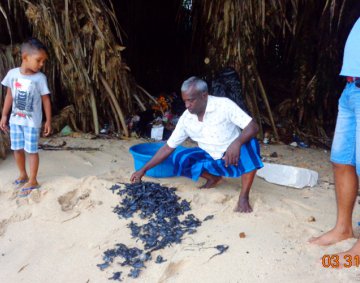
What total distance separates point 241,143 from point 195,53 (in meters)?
3.07

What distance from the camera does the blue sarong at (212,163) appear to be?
2.76 m

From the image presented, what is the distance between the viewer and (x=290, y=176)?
344 cm

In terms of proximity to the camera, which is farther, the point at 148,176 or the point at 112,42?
the point at 112,42

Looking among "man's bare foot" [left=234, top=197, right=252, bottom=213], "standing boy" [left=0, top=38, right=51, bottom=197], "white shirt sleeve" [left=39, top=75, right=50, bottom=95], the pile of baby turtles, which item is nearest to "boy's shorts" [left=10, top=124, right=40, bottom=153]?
"standing boy" [left=0, top=38, right=51, bottom=197]

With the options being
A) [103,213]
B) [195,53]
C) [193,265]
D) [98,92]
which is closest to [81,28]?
[98,92]

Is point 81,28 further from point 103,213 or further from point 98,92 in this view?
point 103,213

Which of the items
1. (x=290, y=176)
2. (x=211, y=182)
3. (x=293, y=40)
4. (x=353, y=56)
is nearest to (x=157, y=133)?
(x=211, y=182)

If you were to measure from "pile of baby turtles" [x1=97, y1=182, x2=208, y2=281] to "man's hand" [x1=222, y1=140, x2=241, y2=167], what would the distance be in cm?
39

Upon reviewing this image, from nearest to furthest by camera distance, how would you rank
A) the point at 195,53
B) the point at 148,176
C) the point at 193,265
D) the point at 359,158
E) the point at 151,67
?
1. the point at 359,158
2. the point at 193,265
3. the point at 148,176
4. the point at 195,53
5. the point at 151,67

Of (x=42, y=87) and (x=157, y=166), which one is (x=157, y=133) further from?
(x=42, y=87)

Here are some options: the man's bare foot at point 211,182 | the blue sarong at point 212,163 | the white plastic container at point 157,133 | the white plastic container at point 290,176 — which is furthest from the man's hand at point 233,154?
the white plastic container at point 157,133

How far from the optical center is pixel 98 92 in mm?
4734

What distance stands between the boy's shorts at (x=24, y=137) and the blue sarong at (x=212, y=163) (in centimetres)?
107

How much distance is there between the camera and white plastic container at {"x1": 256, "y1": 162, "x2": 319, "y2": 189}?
3.38 m
